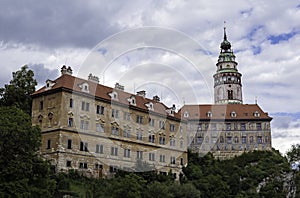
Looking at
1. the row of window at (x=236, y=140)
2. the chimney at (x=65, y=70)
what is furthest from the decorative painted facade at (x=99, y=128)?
the row of window at (x=236, y=140)

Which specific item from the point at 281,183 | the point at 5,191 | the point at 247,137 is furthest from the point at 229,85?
Result: the point at 5,191

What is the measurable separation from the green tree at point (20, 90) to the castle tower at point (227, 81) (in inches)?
2203

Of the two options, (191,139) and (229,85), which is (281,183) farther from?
(229,85)

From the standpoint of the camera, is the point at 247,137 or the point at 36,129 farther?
the point at 247,137

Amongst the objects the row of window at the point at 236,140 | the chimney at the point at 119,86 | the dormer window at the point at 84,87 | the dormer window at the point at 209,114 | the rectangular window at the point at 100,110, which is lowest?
the row of window at the point at 236,140

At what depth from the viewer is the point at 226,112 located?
88.1 meters

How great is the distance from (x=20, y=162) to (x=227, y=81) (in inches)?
3112

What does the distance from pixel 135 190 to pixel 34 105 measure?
2324 cm

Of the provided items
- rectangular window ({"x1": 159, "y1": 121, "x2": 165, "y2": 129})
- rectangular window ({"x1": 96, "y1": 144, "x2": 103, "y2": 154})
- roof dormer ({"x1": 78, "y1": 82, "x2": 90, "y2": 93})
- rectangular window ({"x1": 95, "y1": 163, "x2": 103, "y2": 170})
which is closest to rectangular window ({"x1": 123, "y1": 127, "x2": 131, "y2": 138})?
rectangular window ({"x1": 96, "y1": 144, "x2": 103, "y2": 154})

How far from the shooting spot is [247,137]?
276 ft

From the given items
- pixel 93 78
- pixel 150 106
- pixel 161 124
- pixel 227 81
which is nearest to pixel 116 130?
pixel 150 106

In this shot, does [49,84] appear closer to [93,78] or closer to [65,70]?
[65,70]

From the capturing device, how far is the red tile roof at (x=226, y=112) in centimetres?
8562

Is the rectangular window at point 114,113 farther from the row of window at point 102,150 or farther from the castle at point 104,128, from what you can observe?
the row of window at point 102,150
